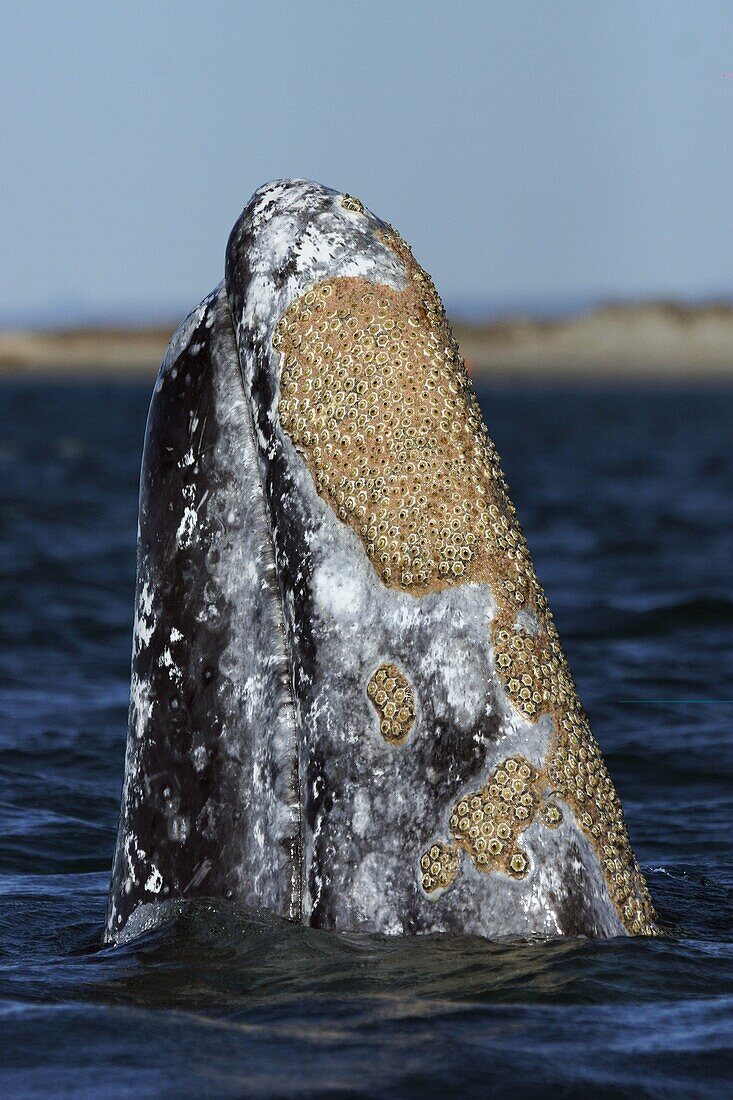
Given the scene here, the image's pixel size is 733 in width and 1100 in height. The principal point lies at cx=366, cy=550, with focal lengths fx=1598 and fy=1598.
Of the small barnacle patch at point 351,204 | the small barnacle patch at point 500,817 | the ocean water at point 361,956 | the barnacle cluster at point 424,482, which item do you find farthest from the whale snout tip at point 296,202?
the ocean water at point 361,956

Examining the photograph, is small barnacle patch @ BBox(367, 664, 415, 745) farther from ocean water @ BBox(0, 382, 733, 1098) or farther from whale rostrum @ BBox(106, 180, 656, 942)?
ocean water @ BBox(0, 382, 733, 1098)

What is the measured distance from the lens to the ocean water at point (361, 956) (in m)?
3.72

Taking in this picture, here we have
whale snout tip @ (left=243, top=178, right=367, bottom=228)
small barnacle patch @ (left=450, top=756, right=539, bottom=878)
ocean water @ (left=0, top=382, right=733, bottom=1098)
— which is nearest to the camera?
ocean water @ (left=0, top=382, right=733, bottom=1098)

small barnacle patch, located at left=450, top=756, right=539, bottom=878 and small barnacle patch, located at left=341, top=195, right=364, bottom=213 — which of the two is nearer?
small barnacle patch, located at left=450, top=756, right=539, bottom=878

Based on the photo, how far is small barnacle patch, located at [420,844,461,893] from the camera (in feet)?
14.1

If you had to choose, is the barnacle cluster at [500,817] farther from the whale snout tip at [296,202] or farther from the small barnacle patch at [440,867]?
the whale snout tip at [296,202]

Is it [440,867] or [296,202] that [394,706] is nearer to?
[440,867]

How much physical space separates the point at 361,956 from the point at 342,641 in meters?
0.87

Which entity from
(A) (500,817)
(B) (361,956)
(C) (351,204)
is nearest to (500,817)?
(A) (500,817)

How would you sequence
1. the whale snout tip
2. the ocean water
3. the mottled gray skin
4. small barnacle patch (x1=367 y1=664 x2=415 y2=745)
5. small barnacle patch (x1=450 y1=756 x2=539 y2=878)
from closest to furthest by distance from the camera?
the ocean water
small barnacle patch (x1=450 y1=756 x2=539 y2=878)
small barnacle patch (x1=367 y1=664 x2=415 y2=745)
the mottled gray skin
the whale snout tip

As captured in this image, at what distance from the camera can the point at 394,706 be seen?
4434 mm

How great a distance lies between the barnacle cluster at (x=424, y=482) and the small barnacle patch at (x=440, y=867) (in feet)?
1.16

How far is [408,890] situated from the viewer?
4324 millimetres

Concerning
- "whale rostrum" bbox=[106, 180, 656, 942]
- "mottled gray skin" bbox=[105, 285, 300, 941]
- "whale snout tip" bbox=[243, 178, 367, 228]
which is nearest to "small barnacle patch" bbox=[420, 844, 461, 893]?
"whale rostrum" bbox=[106, 180, 656, 942]
